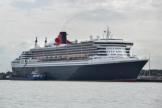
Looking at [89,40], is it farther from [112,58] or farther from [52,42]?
[52,42]

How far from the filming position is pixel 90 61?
8669 cm

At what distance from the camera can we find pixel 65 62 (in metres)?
93.1

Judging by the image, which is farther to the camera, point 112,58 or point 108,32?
point 108,32

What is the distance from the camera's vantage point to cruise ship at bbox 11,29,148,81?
270ft

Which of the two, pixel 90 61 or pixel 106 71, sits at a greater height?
pixel 90 61

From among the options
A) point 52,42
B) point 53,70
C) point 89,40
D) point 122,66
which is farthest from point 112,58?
point 52,42

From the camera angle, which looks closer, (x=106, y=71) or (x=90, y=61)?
(x=106, y=71)

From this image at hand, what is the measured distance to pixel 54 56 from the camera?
333ft

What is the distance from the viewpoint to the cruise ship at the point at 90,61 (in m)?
82.3

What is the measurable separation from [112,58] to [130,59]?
14.4 ft
